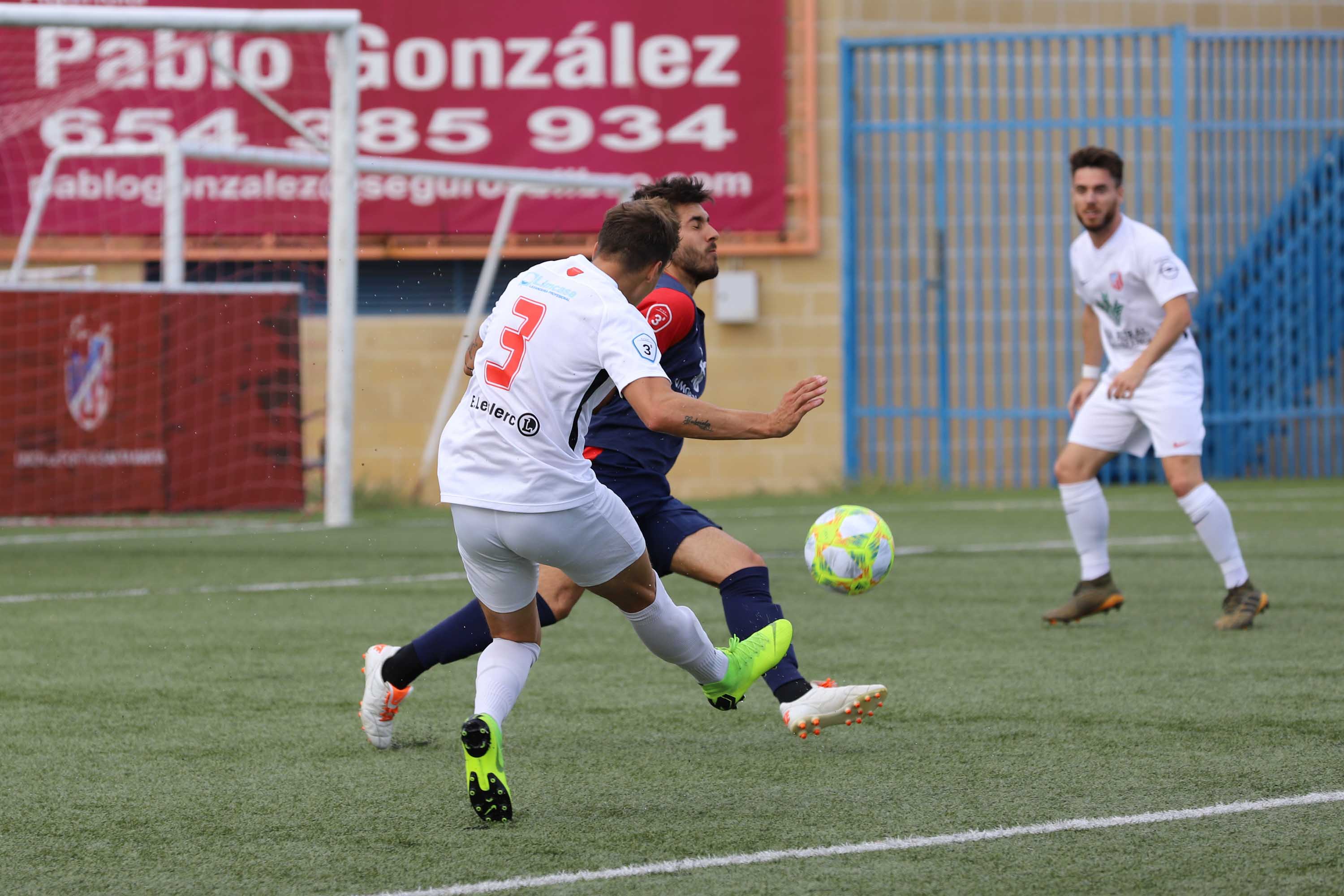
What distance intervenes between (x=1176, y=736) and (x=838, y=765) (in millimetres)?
1049

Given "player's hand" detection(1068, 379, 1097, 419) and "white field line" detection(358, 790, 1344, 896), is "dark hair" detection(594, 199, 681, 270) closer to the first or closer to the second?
"white field line" detection(358, 790, 1344, 896)

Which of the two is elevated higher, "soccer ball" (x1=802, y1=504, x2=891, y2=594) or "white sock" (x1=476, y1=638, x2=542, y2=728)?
"soccer ball" (x1=802, y1=504, x2=891, y2=594)

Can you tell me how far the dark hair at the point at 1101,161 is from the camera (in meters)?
7.36

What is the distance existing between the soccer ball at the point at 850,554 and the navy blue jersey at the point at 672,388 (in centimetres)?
54

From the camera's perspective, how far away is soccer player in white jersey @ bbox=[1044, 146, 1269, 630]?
726cm

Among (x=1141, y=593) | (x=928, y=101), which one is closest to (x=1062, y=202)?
(x=928, y=101)

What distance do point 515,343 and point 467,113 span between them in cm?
1200

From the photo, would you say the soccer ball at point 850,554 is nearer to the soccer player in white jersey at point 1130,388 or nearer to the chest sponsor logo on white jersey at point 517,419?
the chest sponsor logo on white jersey at point 517,419

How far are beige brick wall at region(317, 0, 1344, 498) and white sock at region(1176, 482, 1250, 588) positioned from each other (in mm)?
8319


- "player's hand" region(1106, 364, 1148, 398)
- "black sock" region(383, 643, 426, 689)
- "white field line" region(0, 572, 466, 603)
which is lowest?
"white field line" region(0, 572, 466, 603)

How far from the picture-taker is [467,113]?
15.7 metres

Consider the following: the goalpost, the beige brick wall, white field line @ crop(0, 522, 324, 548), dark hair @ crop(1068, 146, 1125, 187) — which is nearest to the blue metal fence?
the beige brick wall

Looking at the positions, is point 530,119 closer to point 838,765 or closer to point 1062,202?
point 1062,202

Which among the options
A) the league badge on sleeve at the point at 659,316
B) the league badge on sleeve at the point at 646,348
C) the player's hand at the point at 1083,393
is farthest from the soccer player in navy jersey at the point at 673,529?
the player's hand at the point at 1083,393
